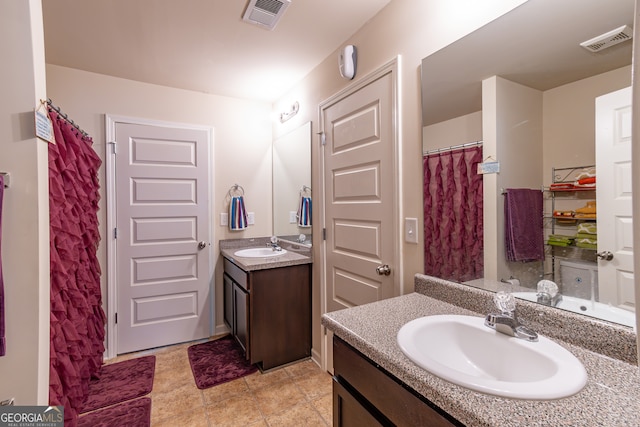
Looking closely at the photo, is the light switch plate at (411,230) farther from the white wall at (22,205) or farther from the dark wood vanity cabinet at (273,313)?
the white wall at (22,205)

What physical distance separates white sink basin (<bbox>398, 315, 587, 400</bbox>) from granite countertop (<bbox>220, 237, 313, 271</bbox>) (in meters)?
1.37

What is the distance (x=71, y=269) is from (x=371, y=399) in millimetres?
1733

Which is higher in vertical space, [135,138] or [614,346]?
[135,138]

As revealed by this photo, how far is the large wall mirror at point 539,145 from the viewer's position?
0.84 metres

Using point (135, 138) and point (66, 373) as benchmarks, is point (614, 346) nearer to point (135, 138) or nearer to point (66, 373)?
point (66, 373)

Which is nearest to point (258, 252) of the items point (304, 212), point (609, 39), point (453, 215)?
point (304, 212)

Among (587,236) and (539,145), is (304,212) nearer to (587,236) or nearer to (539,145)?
(539,145)

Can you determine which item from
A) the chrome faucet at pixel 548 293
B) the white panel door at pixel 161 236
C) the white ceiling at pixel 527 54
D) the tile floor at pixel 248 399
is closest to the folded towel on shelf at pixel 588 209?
the chrome faucet at pixel 548 293

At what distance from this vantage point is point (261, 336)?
7.06 feet

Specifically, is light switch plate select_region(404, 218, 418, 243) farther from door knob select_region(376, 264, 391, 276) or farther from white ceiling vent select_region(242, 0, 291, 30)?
white ceiling vent select_region(242, 0, 291, 30)

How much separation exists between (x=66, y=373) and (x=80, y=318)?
13.6 inches

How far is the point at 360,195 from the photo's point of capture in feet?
5.90

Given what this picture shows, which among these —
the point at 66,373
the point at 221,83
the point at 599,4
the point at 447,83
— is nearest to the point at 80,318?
the point at 66,373

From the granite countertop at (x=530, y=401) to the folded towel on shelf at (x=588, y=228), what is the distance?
354 mm
